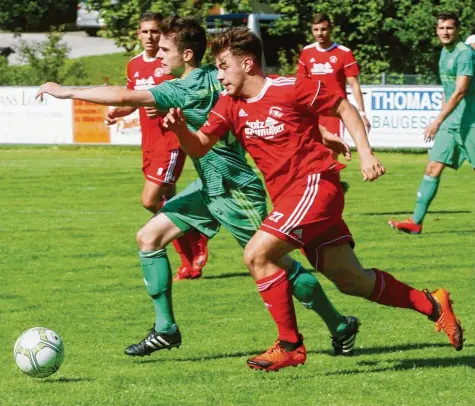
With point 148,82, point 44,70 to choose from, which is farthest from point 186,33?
point 44,70

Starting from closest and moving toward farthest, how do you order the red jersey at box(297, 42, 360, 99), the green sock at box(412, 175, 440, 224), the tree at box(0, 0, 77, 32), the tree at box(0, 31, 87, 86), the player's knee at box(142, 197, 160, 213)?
1. the player's knee at box(142, 197, 160, 213)
2. the green sock at box(412, 175, 440, 224)
3. the red jersey at box(297, 42, 360, 99)
4. the tree at box(0, 31, 87, 86)
5. the tree at box(0, 0, 77, 32)

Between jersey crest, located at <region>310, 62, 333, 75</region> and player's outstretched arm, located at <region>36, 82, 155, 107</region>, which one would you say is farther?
jersey crest, located at <region>310, 62, 333, 75</region>

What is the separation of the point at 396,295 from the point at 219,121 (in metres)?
1.45

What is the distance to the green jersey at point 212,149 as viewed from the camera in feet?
23.9

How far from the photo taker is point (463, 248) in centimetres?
1163

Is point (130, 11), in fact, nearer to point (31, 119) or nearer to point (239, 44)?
point (31, 119)

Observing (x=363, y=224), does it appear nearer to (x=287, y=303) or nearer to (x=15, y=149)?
(x=287, y=303)

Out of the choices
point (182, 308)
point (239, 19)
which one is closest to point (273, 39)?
point (239, 19)

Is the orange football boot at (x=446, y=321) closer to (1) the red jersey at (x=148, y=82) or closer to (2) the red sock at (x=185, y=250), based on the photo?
(2) the red sock at (x=185, y=250)

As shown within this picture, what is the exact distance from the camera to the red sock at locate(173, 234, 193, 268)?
396 inches

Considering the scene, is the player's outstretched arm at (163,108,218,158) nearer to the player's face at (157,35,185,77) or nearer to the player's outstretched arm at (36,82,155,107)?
the player's outstretched arm at (36,82,155,107)

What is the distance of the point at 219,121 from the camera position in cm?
664

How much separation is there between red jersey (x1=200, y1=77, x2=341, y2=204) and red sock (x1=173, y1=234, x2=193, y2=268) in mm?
3582

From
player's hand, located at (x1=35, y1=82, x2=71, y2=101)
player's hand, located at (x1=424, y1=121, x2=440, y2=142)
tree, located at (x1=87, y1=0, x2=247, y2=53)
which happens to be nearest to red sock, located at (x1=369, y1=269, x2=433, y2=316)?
player's hand, located at (x1=35, y1=82, x2=71, y2=101)
